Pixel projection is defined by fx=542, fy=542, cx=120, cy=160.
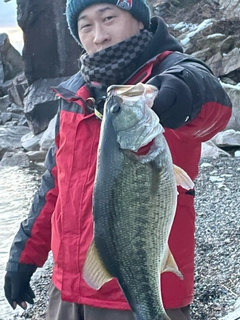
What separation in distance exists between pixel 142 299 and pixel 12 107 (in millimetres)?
27736

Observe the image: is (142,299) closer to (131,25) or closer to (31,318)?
(131,25)

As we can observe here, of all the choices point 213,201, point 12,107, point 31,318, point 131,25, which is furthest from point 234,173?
point 12,107

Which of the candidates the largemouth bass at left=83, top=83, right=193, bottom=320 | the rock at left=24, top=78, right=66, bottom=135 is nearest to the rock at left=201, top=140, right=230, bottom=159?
the largemouth bass at left=83, top=83, right=193, bottom=320

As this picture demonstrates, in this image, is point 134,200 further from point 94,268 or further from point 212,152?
point 212,152

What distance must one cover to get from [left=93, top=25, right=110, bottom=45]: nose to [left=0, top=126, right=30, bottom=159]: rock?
1628 centimetres

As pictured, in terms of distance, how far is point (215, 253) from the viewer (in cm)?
548

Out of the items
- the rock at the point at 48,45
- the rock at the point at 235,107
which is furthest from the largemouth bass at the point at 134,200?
the rock at the point at 48,45

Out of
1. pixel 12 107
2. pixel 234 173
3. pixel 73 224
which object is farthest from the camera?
pixel 12 107

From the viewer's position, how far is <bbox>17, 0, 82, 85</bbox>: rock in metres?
20.8

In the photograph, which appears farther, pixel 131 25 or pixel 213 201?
pixel 213 201

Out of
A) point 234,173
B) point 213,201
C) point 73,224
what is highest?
point 73,224

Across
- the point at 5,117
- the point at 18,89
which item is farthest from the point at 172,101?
the point at 18,89

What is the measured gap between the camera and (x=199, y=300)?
4.48m

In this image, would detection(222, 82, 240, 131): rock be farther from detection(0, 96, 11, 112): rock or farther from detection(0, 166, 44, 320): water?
detection(0, 96, 11, 112): rock
